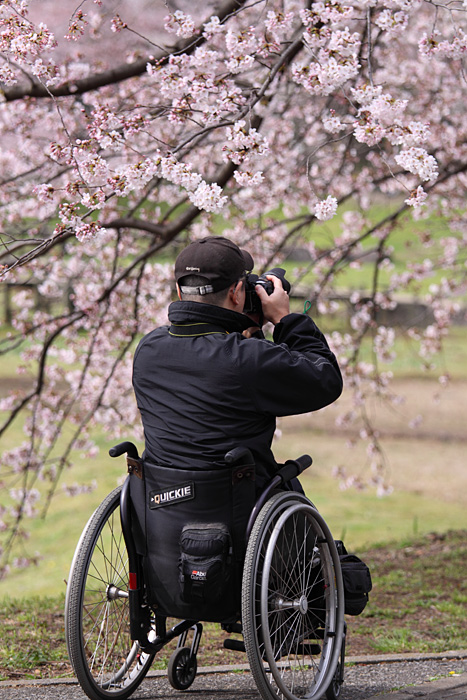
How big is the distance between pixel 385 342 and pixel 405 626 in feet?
9.67

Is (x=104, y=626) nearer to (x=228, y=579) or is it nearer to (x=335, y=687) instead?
(x=228, y=579)

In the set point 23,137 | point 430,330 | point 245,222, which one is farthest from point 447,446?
point 23,137

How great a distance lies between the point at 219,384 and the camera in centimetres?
217

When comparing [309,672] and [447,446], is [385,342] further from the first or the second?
[447,446]

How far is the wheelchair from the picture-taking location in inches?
82.7

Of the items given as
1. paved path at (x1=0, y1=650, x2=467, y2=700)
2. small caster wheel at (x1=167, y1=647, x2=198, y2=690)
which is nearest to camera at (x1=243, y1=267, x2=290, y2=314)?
small caster wheel at (x1=167, y1=647, x2=198, y2=690)

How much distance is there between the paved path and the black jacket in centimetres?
75

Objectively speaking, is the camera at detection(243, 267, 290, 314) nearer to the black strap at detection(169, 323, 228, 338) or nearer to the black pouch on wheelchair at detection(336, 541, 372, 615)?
the black strap at detection(169, 323, 228, 338)

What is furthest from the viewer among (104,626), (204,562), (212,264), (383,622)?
(383,622)

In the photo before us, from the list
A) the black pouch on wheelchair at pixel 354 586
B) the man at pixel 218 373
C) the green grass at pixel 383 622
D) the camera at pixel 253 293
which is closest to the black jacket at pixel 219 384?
the man at pixel 218 373

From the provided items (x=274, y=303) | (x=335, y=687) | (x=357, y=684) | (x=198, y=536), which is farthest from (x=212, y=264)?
(x=357, y=684)

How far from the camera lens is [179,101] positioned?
3.24m

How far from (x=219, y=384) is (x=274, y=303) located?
13.2 inches

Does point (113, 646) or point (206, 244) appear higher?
point (206, 244)
